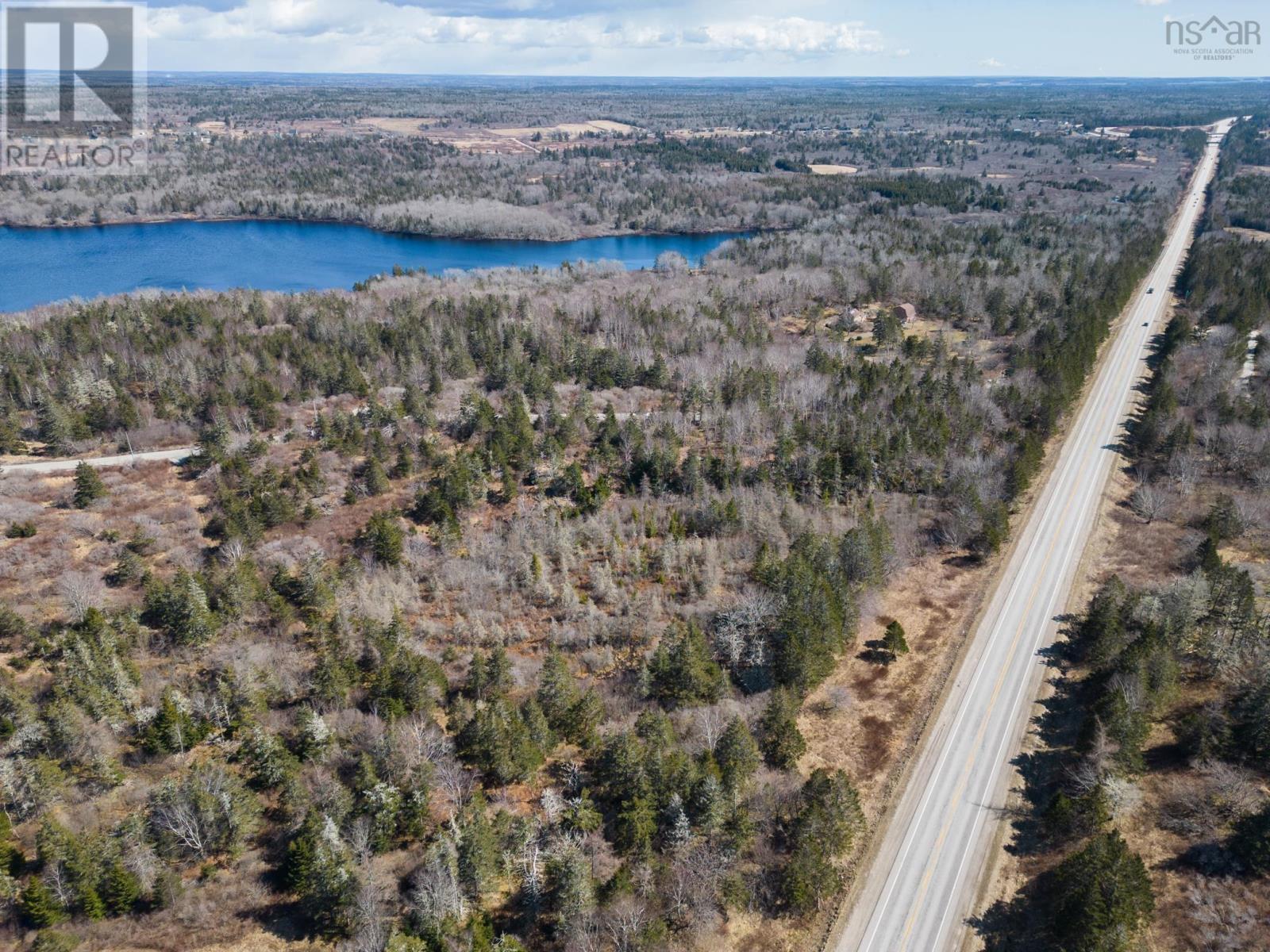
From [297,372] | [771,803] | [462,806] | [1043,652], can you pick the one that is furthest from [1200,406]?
[297,372]

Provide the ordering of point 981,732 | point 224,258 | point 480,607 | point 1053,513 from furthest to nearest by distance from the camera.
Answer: point 224,258 < point 1053,513 < point 480,607 < point 981,732

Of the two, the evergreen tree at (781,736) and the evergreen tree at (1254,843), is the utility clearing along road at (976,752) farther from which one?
the evergreen tree at (1254,843)

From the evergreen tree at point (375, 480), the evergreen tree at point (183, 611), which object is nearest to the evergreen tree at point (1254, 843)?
the evergreen tree at point (183, 611)

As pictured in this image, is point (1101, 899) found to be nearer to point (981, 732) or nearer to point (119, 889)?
point (981, 732)

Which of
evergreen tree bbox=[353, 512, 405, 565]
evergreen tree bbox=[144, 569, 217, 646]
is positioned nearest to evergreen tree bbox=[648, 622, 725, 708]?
evergreen tree bbox=[353, 512, 405, 565]

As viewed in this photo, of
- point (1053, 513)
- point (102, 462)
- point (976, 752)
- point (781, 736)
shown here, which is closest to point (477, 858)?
point (781, 736)

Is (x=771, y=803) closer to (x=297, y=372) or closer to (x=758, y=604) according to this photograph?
(x=758, y=604)
